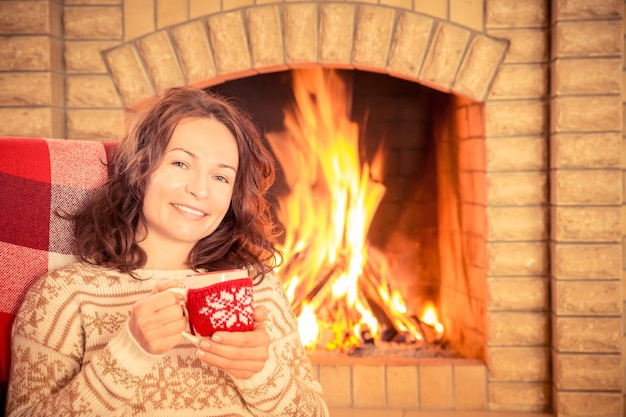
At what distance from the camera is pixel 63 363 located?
3.75ft

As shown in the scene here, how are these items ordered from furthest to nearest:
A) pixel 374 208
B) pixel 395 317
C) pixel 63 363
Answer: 1. pixel 374 208
2. pixel 395 317
3. pixel 63 363

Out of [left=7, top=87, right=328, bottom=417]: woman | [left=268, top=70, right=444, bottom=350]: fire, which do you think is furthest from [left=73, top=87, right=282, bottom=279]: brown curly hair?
[left=268, top=70, right=444, bottom=350]: fire

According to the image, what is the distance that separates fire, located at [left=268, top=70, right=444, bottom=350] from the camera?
276 cm

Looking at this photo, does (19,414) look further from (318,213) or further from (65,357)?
(318,213)

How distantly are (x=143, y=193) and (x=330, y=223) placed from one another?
63.9 inches

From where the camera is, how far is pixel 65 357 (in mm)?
1146

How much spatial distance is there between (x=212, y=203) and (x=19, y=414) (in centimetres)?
46

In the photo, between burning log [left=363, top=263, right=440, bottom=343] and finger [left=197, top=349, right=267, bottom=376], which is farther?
burning log [left=363, top=263, right=440, bottom=343]

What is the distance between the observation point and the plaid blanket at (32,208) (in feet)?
3.92

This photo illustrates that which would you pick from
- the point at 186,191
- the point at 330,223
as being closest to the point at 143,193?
the point at 186,191

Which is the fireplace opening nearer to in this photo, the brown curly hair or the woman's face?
the brown curly hair

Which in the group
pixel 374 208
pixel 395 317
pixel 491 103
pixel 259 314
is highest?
pixel 491 103

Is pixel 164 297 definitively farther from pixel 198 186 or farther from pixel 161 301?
pixel 198 186

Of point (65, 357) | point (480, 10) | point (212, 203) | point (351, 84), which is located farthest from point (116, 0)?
point (65, 357)
